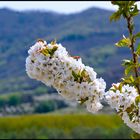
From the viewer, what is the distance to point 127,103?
603cm

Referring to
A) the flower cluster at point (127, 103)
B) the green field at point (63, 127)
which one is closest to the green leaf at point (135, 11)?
the flower cluster at point (127, 103)

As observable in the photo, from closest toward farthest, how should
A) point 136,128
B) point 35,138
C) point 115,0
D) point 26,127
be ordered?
point 115,0
point 136,128
point 35,138
point 26,127

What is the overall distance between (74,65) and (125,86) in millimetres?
595

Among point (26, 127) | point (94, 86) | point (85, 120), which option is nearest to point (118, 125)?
point (85, 120)

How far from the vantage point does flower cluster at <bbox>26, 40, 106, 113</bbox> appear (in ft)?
20.1

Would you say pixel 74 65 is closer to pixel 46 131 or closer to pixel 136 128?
pixel 136 128

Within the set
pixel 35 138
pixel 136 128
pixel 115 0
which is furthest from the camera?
pixel 35 138

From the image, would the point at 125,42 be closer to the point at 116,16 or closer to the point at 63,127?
the point at 116,16

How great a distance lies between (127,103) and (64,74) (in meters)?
0.74

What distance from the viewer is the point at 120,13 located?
559 centimetres

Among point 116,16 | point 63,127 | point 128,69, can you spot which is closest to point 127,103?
point 128,69

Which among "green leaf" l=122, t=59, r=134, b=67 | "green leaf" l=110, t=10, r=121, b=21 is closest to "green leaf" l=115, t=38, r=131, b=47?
"green leaf" l=122, t=59, r=134, b=67

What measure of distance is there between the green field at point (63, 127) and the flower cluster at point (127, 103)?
120318 millimetres

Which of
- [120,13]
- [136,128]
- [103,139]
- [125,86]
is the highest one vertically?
[120,13]
